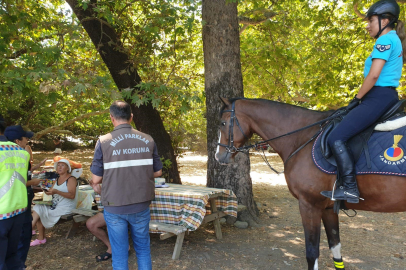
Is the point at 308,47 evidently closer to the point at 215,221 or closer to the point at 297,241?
the point at 297,241

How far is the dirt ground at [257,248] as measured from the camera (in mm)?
4672

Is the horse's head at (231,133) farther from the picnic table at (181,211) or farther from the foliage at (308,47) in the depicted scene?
the foliage at (308,47)

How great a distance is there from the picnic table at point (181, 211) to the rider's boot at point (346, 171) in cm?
214

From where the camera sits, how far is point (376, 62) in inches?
128

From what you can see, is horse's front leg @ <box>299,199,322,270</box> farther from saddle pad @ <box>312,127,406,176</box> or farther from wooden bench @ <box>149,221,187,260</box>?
wooden bench @ <box>149,221,187,260</box>

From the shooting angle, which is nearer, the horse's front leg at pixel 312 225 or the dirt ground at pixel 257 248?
the horse's front leg at pixel 312 225

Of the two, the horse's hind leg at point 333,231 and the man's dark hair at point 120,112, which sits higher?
the man's dark hair at point 120,112

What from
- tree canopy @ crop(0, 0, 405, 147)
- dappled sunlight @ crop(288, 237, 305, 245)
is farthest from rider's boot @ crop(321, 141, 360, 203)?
tree canopy @ crop(0, 0, 405, 147)

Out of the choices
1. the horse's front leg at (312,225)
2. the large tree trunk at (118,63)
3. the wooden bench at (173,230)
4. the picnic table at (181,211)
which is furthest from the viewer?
the large tree trunk at (118,63)

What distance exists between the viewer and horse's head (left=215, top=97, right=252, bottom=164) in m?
4.11

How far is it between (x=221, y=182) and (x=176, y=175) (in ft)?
6.32

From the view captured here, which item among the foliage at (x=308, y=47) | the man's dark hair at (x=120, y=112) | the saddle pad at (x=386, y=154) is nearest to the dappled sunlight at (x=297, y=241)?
the saddle pad at (x=386, y=154)

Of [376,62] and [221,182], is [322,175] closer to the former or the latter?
[376,62]

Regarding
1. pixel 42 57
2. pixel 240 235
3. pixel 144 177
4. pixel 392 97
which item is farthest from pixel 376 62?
pixel 42 57
